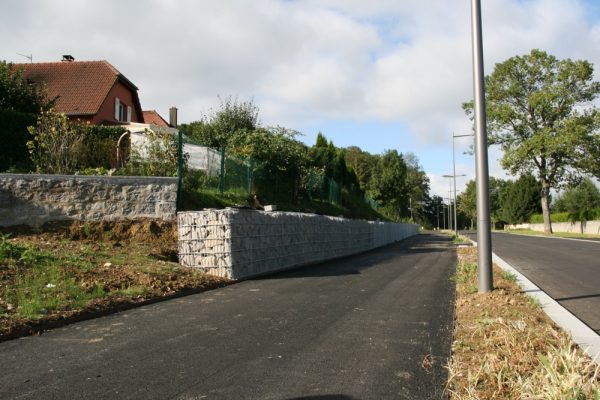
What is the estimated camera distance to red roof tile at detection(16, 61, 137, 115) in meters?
29.2

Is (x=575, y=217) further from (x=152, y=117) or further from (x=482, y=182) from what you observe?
(x=482, y=182)

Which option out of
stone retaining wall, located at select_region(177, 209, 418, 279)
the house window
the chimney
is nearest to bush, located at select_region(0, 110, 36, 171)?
stone retaining wall, located at select_region(177, 209, 418, 279)

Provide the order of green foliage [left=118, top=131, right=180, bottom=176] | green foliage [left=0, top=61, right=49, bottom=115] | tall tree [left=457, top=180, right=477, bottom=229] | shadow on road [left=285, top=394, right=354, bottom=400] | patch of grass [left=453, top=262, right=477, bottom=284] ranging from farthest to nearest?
1. tall tree [left=457, top=180, right=477, bottom=229]
2. green foliage [left=0, top=61, right=49, bottom=115]
3. green foliage [left=118, top=131, right=180, bottom=176]
4. patch of grass [left=453, top=262, right=477, bottom=284]
5. shadow on road [left=285, top=394, right=354, bottom=400]

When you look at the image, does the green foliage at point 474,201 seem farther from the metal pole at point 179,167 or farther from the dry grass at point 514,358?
the dry grass at point 514,358

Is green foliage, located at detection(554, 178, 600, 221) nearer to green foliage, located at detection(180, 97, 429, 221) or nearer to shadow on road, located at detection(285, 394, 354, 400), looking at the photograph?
green foliage, located at detection(180, 97, 429, 221)

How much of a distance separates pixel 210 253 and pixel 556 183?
45.0m

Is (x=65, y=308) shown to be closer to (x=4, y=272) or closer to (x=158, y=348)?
(x=4, y=272)

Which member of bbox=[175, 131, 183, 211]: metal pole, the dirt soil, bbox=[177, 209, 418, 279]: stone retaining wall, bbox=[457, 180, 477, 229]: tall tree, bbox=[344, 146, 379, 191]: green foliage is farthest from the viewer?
bbox=[457, 180, 477, 229]: tall tree

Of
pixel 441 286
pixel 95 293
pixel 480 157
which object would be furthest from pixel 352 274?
pixel 95 293

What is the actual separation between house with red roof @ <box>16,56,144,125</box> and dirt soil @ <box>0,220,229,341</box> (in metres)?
18.7

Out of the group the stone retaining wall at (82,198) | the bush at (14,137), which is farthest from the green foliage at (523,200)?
the bush at (14,137)

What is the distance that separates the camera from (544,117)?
46094 mm

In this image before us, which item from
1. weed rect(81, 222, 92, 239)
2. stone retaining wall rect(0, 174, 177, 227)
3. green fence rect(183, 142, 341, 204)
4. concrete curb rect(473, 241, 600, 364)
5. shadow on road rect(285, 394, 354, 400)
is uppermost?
green fence rect(183, 142, 341, 204)

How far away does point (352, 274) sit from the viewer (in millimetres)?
12375
